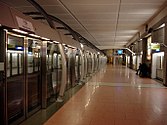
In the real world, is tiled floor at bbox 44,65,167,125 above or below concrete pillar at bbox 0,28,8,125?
below

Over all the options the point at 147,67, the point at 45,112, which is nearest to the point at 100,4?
the point at 45,112

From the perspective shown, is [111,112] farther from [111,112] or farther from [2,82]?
[2,82]

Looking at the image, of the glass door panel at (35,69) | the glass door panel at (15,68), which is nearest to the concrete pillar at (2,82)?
the glass door panel at (15,68)

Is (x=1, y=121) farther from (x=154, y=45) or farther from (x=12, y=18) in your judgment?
(x=154, y=45)

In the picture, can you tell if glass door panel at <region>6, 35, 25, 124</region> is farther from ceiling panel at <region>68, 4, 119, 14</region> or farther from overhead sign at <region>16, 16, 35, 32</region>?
ceiling panel at <region>68, 4, 119, 14</region>

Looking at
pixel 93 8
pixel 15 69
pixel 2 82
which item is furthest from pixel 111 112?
pixel 93 8

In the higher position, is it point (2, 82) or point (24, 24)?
point (24, 24)

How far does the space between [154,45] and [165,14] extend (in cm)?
212

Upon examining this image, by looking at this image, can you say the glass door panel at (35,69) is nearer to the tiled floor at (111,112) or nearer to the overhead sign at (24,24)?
the tiled floor at (111,112)

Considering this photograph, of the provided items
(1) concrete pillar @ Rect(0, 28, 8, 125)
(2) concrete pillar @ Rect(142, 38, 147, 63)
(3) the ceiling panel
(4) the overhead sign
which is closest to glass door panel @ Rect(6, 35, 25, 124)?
(1) concrete pillar @ Rect(0, 28, 8, 125)

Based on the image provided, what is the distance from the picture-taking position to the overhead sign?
12.3ft

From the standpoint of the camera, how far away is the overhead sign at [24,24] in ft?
12.3

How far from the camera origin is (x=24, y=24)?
396 centimetres

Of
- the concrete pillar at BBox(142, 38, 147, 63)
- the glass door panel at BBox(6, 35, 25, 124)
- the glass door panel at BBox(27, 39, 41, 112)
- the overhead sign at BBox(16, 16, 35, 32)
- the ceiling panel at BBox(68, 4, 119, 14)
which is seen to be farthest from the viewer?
the concrete pillar at BBox(142, 38, 147, 63)
